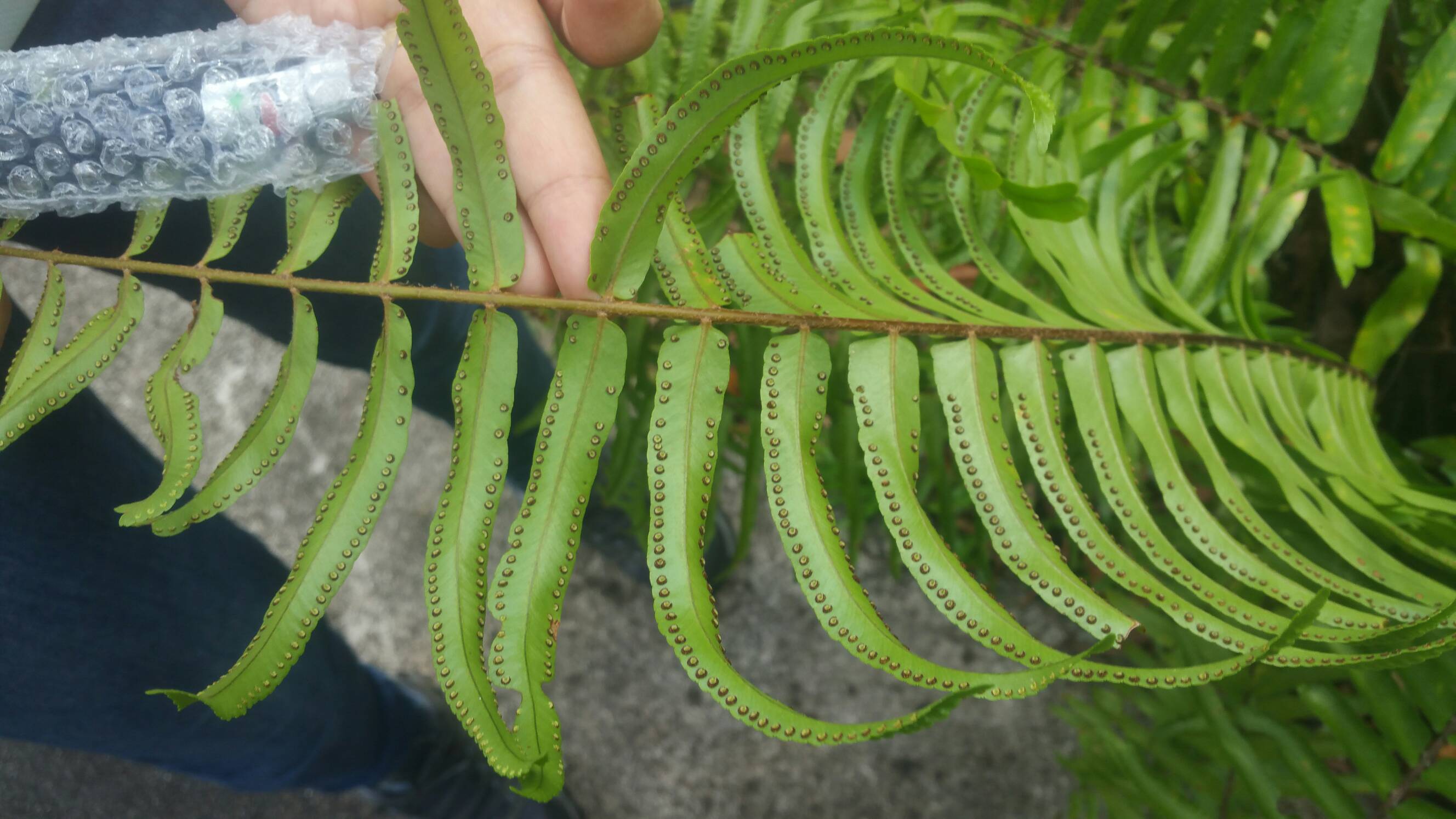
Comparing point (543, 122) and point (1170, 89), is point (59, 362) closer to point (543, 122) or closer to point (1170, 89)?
point (543, 122)

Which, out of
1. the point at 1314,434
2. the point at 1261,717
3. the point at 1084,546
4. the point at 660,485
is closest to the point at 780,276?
the point at 660,485

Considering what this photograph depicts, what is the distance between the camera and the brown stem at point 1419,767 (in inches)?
41.9

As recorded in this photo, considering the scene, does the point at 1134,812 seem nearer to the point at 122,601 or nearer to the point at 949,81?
the point at 949,81

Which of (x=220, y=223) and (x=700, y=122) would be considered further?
(x=220, y=223)

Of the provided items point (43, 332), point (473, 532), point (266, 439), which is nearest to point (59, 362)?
point (43, 332)

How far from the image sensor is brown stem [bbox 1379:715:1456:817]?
3.49ft

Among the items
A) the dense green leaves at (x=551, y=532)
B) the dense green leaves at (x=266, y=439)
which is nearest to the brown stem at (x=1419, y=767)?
the dense green leaves at (x=551, y=532)

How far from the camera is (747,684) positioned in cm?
70

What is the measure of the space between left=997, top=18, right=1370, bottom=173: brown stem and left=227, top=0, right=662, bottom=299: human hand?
0.69m

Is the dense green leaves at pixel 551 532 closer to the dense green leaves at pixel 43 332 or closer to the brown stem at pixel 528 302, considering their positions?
the brown stem at pixel 528 302

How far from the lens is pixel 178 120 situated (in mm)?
960

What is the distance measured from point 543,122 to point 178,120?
44 centimetres

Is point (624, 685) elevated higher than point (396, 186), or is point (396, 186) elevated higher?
point (396, 186)

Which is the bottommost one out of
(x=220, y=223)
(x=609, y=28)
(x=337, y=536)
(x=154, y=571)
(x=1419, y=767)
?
(x=154, y=571)
